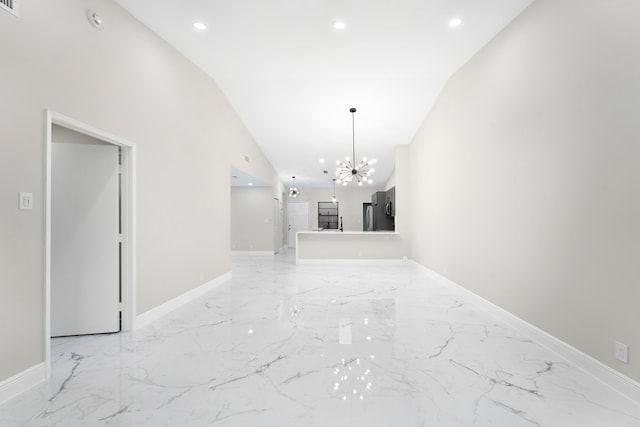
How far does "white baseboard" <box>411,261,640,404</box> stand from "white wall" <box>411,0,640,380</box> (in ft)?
0.17

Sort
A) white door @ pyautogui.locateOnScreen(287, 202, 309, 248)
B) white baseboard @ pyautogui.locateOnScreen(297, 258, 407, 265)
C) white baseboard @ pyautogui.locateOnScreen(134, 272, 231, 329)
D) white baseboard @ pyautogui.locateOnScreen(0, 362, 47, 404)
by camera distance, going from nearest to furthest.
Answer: white baseboard @ pyautogui.locateOnScreen(0, 362, 47, 404), white baseboard @ pyautogui.locateOnScreen(134, 272, 231, 329), white baseboard @ pyautogui.locateOnScreen(297, 258, 407, 265), white door @ pyautogui.locateOnScreen(287, 202, 309, 248)

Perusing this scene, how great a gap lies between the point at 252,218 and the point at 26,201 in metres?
7.77

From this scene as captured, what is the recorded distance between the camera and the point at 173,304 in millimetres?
3773

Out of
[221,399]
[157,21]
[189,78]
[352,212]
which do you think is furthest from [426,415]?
[352,212]

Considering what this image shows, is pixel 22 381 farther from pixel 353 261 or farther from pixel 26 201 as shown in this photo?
pixel 353 261

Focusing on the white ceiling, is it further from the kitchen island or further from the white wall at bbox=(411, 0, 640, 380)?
the kitchen island

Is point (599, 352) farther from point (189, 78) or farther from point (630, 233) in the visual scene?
point (189, 78)

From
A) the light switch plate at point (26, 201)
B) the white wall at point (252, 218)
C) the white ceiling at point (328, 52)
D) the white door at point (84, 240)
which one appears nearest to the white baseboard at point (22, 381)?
the white door at point (84, 240)

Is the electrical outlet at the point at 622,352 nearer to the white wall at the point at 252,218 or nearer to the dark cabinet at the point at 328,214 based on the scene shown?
the white wall at the point at 252,218

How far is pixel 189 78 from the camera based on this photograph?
4.18m

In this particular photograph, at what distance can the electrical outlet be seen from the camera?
6.30ft

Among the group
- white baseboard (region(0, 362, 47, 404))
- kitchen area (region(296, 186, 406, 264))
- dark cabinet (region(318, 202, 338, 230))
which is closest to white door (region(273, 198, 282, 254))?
dark cabinet (region(318, 202, 338, 230))

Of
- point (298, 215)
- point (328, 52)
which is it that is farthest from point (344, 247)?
point (298, 215)

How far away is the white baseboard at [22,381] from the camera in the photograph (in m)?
1.84
